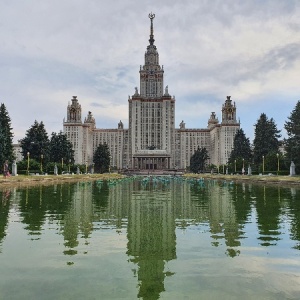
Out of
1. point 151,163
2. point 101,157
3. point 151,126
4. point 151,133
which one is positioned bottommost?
point 151,163

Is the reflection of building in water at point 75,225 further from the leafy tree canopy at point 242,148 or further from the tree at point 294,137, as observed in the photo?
the leafy tree canopy at point 242,148

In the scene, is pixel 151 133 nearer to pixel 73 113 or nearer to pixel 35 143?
pixel 73 113

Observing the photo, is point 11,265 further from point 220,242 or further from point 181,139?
point 181,139

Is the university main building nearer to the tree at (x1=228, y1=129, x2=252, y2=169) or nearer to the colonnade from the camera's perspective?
the colonnade

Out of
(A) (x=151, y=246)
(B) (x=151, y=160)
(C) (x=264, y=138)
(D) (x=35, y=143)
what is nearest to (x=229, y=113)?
(B) (x=151, y=160)

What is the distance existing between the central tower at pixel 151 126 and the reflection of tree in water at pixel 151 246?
483ft

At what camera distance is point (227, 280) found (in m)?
7.11

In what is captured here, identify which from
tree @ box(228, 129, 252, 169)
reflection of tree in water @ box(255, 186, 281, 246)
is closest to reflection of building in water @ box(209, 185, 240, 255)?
reflection of tree in water @ box(255, 186, 281, 246)

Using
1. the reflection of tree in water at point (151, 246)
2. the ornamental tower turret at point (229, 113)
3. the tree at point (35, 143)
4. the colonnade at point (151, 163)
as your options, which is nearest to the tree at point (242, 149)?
the tree at point (35, 143)

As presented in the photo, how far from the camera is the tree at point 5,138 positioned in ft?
181

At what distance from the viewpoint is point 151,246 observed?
33.0 ft

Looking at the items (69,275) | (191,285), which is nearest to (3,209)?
(69,275)

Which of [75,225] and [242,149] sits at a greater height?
[242,149]

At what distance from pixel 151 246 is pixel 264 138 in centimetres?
7441
